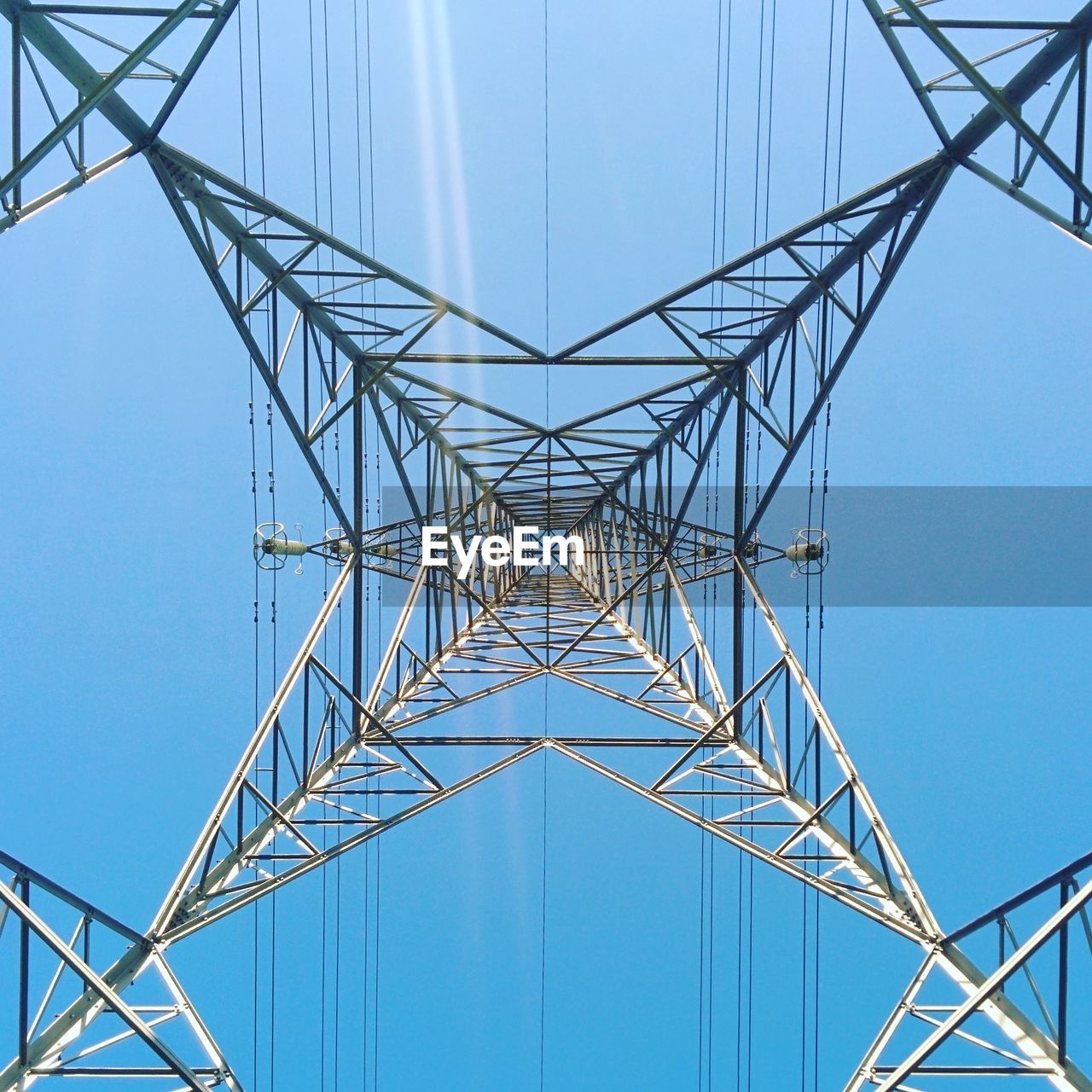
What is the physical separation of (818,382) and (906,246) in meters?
2.28

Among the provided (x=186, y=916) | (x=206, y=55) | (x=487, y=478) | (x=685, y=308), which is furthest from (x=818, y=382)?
(x=487, y=478)

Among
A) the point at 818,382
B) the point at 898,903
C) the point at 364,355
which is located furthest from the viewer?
the point at 364,355

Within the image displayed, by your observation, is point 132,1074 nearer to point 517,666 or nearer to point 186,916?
point 186,916

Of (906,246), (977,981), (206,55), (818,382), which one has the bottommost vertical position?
(977,981)

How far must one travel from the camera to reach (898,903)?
10.4 m

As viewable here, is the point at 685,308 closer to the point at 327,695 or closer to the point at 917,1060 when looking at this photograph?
the point at 327,695

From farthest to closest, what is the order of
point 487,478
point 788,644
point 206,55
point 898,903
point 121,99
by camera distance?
1. point 487,478
2. point 788,644
3. point 898,903
4. point 121,99
5. point 206,55

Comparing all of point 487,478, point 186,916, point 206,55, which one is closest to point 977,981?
point 186,916

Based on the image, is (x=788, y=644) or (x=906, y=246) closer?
(x=906, y=246)

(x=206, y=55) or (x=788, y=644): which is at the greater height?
(x=206, y=55)

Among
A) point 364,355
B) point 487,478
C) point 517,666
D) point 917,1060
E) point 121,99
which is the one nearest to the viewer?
point 917,1060

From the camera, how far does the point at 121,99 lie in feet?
32.1

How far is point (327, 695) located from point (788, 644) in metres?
7.21

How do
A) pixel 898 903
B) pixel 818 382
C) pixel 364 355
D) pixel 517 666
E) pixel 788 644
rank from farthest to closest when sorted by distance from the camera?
1. pixel 517 666
2. pixel 364 355
3. pixel 788 644
4. pixel 818 382
5. pixel 898 903
